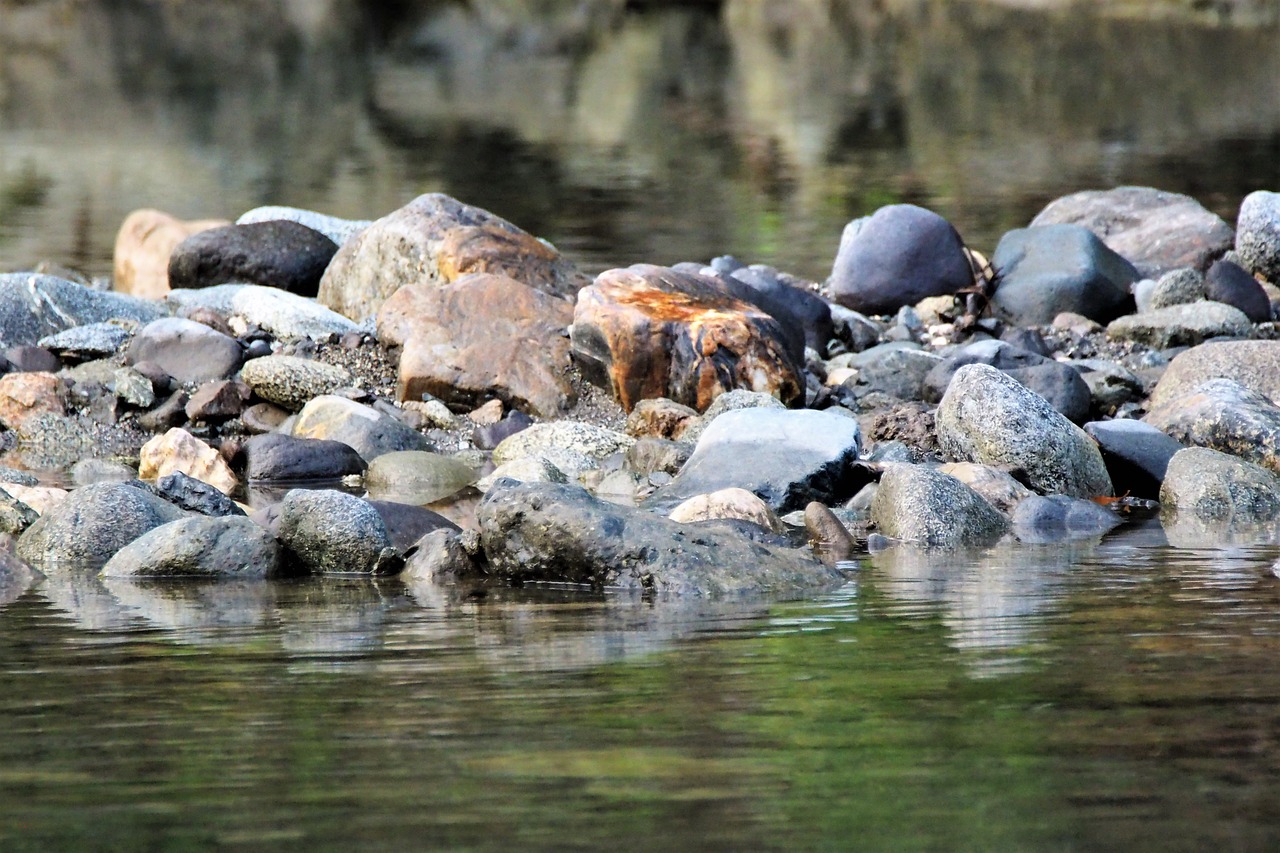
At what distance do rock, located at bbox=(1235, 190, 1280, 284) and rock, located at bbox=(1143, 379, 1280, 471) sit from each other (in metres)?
6.49

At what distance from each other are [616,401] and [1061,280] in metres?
4.99

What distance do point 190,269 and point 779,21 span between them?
5657cm

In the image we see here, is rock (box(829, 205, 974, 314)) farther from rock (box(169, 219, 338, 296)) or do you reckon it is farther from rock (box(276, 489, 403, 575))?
rock (box(276, 489, 403, 575))

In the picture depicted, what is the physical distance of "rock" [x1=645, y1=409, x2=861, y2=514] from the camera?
9.52 m

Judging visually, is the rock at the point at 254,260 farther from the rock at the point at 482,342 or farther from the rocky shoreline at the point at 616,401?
the rock at the point at 482,342

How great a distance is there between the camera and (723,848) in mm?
3383

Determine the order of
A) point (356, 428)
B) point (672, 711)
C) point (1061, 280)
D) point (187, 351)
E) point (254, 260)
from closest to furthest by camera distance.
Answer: point (672, 711)
point (356, 428)
point (187, 351)
point (1061, 280)
point (254, 260)

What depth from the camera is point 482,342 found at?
1321 centimetres

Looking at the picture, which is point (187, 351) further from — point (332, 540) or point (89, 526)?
point (332, 540)

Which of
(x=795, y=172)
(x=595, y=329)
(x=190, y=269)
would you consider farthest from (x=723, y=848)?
(x=795, y=172)

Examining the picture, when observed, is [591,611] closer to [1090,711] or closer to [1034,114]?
[1090,711]

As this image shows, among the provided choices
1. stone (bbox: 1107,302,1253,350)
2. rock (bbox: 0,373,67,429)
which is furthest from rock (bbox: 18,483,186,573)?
stone (bbox: 1107,302,1253,350)

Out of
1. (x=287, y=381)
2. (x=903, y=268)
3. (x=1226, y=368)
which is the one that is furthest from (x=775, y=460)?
(x=903, y=268)

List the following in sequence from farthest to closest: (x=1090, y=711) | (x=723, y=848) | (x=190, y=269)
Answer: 1. (x=190, y=269)
2. (x=1090, y=711)
3. (x=723, y=848)
